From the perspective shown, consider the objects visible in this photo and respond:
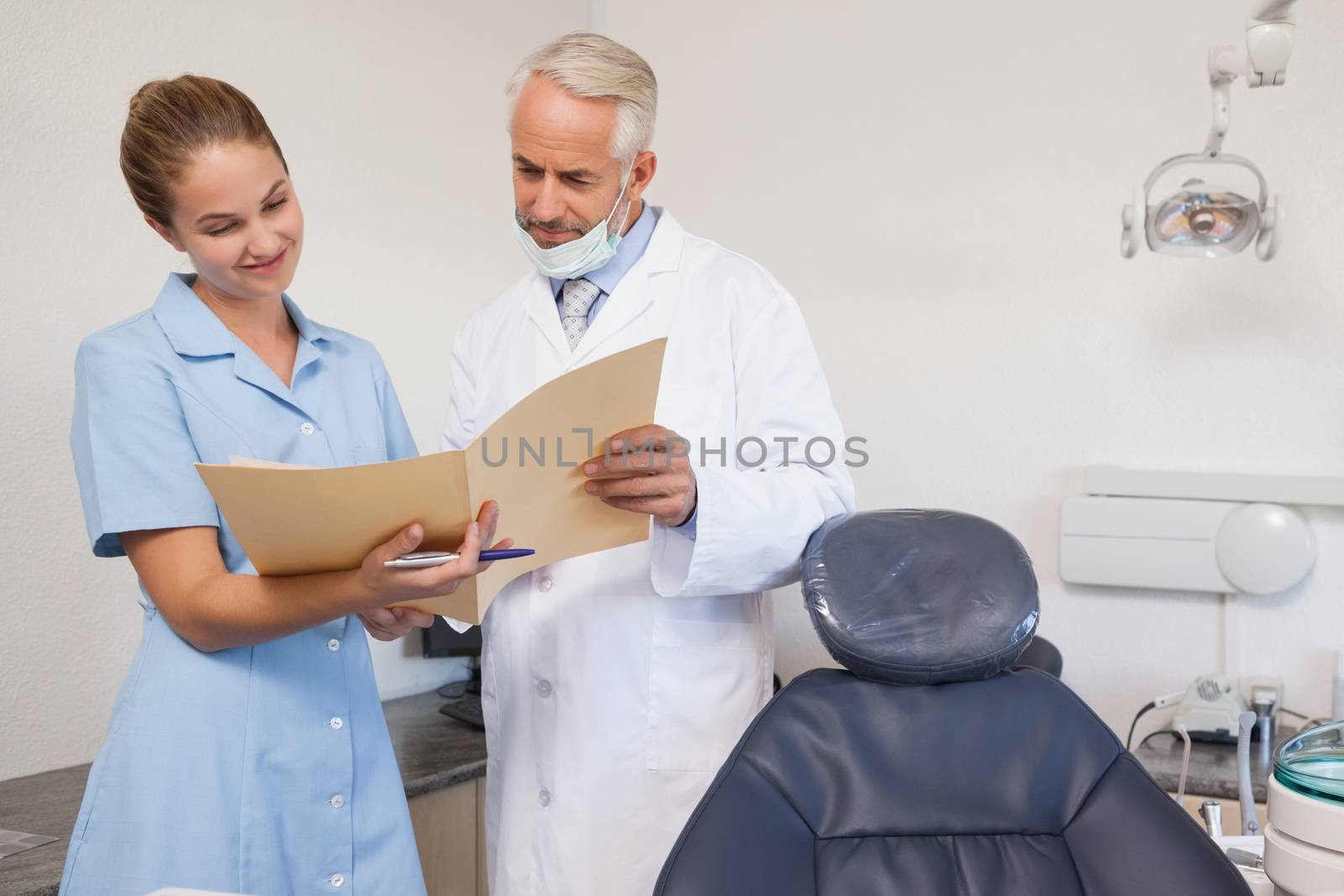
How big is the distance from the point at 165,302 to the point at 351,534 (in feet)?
1.29

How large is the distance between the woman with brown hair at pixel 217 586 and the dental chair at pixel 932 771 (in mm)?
368

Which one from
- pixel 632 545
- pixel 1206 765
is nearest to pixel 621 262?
pixel 632 545

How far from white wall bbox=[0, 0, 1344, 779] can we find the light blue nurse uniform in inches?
29.7

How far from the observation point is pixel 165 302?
118 centimetres

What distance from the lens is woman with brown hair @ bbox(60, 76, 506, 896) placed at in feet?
Answer: 3.55

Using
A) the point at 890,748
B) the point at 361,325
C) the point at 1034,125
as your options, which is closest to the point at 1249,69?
the point at 1034,125

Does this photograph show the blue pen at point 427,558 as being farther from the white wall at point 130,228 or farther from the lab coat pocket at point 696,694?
the white wall at point 130,228

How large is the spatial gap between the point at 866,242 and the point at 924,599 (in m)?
1.46

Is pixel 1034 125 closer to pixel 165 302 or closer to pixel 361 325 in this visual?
pixel 361 325

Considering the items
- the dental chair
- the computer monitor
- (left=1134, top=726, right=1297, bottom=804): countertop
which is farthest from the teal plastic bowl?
the computer monitor

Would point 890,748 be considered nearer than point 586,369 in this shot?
No

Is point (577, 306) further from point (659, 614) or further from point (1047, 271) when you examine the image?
point (1047, 271)

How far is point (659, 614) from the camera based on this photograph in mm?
1358

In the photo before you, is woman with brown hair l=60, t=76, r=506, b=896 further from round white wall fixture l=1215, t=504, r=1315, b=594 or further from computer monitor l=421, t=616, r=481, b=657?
round white wall fixture l=1215, t=504, r=1315, b=594
